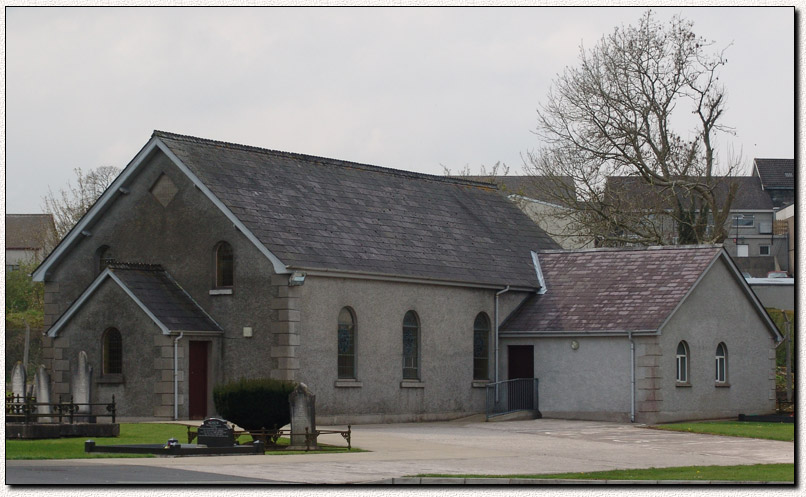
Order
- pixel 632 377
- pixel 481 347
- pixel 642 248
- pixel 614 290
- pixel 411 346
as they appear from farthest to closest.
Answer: pixel 642 248 < pixel 481 347 < pixel 614 290 < pixel 411 346 < pixel 632 377

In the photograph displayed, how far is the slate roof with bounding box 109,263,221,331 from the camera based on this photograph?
3638 centimetres

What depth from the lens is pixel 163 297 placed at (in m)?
37.2

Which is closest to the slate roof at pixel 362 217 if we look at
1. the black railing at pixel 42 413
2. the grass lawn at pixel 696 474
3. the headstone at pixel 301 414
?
the black railing at pixel 42 413

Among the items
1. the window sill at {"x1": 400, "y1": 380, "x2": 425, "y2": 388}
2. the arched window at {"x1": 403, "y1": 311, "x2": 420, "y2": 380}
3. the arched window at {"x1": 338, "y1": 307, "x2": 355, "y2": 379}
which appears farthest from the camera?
the arched window at {"x1": 403, "y1": 311, "x2": 420, "y2": 380}

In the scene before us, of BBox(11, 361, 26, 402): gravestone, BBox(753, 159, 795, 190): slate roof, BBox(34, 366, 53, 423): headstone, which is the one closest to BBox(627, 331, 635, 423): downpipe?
BBox(34, 366, 53, 423): headstone

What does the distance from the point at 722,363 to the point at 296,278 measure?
14.5 m

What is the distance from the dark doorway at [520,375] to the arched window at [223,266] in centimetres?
950

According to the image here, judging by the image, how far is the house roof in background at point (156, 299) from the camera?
36.3 metres

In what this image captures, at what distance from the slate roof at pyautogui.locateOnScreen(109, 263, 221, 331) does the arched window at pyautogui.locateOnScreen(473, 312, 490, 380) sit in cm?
871

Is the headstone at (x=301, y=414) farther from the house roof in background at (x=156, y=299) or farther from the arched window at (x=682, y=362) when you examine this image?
the arched window at (x=682, y=362)

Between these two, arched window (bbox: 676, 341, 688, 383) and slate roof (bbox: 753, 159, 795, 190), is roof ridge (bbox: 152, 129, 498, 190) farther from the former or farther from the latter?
slate roof (bbox: 753, 159, 795, 190)

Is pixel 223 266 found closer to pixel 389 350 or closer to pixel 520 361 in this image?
pixel 389 350

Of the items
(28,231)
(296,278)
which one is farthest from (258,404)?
(28,231)

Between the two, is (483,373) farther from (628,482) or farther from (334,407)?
(628,482)
